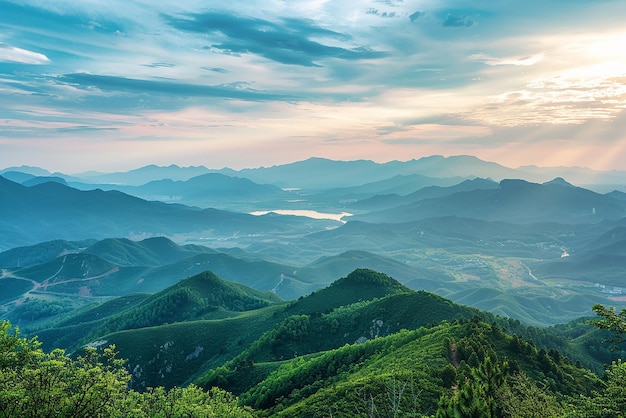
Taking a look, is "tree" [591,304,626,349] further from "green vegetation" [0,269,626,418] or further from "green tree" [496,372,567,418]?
"green tree" [496,372,567,418]

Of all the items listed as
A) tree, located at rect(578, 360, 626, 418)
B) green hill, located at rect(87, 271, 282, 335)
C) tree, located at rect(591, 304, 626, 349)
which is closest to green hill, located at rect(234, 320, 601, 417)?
tree, located at rect(578, 360, 626, 418)

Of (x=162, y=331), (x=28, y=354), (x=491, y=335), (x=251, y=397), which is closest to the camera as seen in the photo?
(x=28, y=354)

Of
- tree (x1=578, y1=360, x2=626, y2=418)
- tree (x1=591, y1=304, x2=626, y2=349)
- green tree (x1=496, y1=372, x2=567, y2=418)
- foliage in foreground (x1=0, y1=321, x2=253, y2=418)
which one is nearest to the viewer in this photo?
tree (x1=578, y1=360, x2=626, y2=418)

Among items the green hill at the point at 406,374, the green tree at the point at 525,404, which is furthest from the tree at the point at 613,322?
the green hill at the point at 406,374

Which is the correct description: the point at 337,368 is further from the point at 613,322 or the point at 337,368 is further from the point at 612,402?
the point at 613,322

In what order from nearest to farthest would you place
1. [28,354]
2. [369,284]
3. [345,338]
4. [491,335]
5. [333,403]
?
[28,354], [333,403], [491,335], [345,338], [369,284]

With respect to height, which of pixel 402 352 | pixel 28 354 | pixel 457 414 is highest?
pixel 28 354

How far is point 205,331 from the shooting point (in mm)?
131125

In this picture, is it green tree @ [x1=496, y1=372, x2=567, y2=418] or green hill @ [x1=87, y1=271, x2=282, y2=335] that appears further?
green hill @ [x1=87, y1=271, x2=282, y2=335]

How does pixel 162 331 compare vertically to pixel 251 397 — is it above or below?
below

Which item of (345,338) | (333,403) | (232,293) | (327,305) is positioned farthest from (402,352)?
(232,293)

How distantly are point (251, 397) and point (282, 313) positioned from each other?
2700 inches

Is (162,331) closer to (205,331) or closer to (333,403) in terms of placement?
(205,331)

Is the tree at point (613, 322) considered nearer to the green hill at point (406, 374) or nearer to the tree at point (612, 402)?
the tree at point (612, 402)
